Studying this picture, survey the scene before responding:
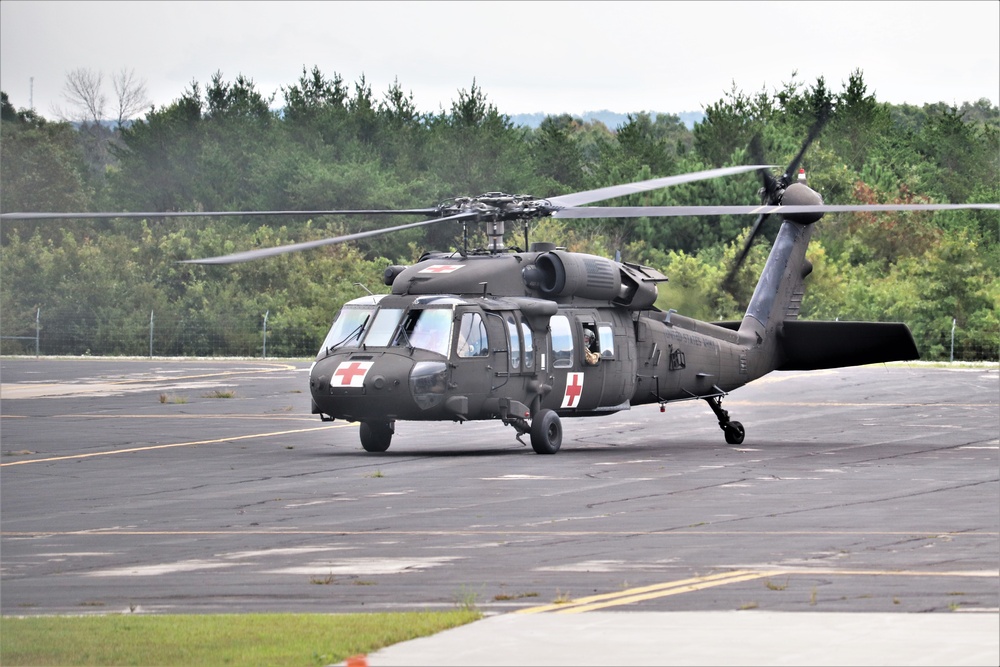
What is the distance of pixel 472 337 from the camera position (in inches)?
917

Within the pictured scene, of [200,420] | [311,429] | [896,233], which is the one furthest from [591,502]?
[896,233]

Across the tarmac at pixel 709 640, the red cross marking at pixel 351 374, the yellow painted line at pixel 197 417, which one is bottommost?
the yellow painted line at pixel 197 417

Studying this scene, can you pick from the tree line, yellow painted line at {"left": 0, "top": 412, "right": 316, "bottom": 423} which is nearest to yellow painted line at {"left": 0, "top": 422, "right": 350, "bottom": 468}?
yellow painted line at {"left": 0, "top": 412, "right": 316, "bottom": 423}

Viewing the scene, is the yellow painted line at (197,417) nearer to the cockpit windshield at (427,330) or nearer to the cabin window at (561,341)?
the cabin window at (561,341)

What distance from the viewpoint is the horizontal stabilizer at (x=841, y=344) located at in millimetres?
26516

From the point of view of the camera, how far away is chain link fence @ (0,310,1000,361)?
63781 millimetres

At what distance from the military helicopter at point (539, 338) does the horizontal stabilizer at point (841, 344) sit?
0.02 metres

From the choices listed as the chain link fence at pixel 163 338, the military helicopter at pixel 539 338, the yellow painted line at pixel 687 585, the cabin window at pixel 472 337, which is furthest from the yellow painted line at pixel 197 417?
the chain link fence at pixel 163 338

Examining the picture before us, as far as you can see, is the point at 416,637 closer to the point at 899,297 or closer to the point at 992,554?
the point at 992,554

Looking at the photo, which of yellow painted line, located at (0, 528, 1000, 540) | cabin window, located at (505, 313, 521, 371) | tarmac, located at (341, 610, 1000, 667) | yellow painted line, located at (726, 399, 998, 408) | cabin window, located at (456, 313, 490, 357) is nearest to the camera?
tarmac, located at (341, 610, 1000, 667)

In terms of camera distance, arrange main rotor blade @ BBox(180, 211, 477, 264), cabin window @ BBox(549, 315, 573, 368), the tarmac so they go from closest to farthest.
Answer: the tarmac → main rotor blade @ BBox(180, 211, 477, 264) → cabin window @ BBox(549, 315, 573, 368)

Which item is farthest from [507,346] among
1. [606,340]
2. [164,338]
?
[164,338]

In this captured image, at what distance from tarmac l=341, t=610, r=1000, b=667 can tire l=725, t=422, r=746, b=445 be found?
651 inches

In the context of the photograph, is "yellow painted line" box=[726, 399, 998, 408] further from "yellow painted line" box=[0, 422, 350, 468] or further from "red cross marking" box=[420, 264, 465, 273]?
"red cross marking" box=[420, 264, 465, 273]
